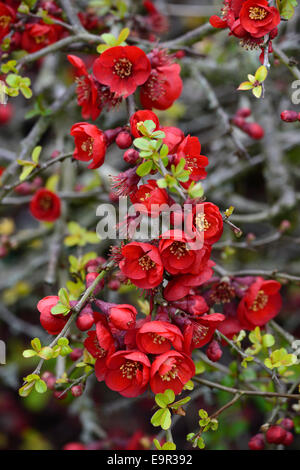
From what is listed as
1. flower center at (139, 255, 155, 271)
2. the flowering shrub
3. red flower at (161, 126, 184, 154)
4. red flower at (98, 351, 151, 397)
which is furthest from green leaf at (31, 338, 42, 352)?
red flower at (161, 126, 184, 154)

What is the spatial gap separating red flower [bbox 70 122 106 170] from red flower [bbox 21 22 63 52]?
0.44m

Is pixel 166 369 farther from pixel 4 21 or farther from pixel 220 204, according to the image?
pixel 220 204

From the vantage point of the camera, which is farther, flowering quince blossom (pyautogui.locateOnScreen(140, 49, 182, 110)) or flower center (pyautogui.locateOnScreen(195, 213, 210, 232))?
flowering quince blossom (pyautogui.locateOnScreen(140, 49, 182, 110))

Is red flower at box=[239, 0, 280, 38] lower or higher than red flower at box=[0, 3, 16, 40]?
lower

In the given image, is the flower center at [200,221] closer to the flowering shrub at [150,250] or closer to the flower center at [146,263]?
the flowering shrub at [150,250]

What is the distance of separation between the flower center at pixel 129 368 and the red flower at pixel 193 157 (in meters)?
0.40

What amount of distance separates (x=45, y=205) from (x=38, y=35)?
604mm

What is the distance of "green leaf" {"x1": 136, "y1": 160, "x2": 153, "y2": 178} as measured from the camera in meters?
0.95

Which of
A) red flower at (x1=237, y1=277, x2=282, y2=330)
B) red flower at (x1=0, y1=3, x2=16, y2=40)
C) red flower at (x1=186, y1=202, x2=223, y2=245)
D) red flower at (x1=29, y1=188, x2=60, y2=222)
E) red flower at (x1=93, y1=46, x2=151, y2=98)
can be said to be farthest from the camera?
red flower at (x1=29, y1=188, x2=60, y2=222)

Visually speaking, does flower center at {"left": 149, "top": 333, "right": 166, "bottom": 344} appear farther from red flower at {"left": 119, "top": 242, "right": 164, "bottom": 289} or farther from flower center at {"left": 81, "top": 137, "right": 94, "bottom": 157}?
flower center at {"left": 81, "top": 137, "right": 94, "bottom": 157}

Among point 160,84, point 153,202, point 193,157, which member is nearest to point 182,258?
point 153,202

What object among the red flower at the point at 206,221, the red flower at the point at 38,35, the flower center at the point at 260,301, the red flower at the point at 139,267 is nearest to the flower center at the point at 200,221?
the red flower at the point at 206,221

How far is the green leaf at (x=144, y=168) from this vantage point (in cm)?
95

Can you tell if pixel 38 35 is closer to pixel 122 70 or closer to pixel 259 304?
pixel 122 70
